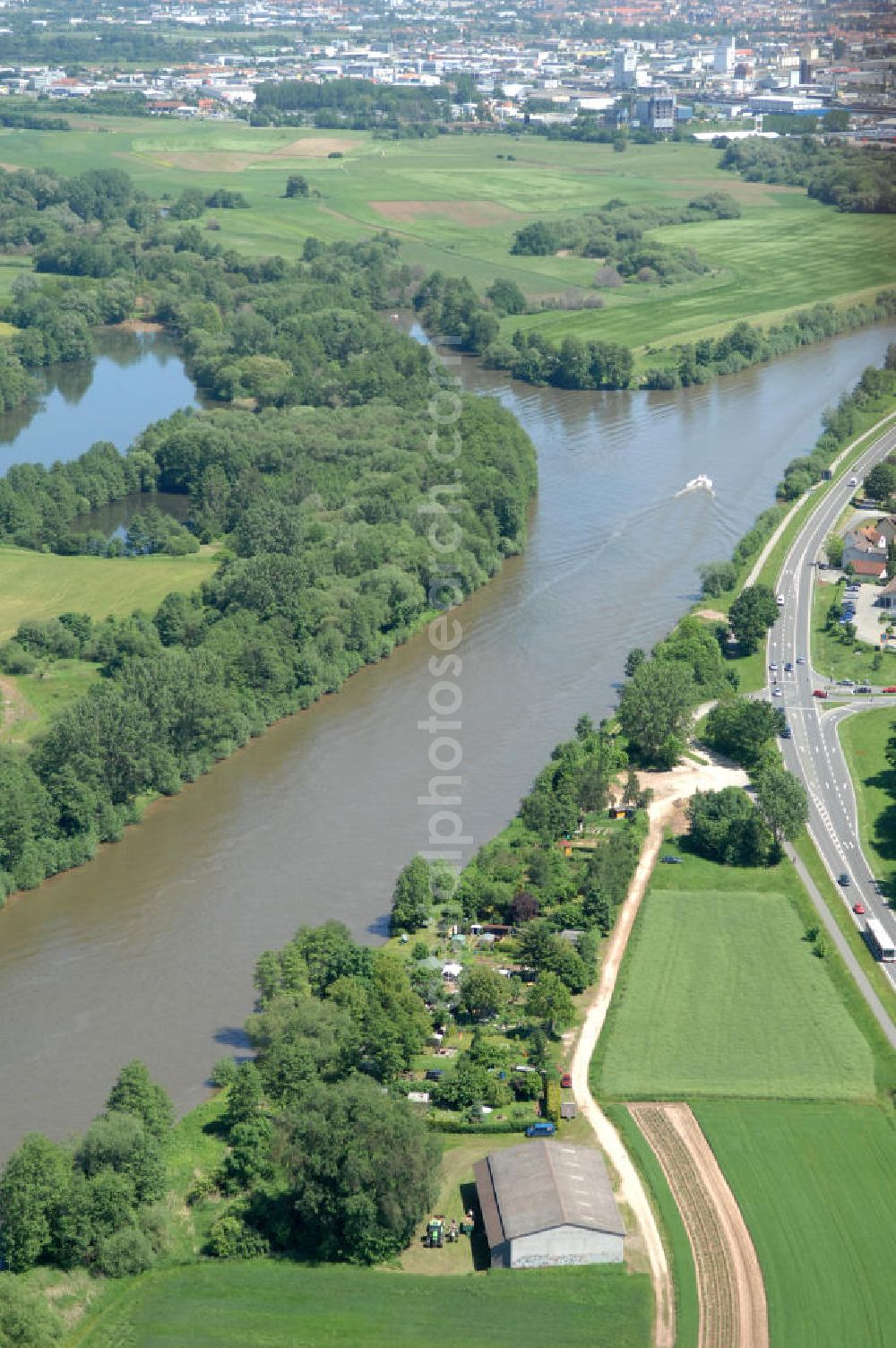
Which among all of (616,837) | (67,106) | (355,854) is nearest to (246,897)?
(355,854)

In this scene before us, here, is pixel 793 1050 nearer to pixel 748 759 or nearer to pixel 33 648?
pixel 748 759

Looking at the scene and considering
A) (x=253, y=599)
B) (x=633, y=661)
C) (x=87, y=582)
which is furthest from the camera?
(x=87, y=582)

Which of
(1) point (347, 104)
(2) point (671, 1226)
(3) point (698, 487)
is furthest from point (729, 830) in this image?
(1) point (347, 104)

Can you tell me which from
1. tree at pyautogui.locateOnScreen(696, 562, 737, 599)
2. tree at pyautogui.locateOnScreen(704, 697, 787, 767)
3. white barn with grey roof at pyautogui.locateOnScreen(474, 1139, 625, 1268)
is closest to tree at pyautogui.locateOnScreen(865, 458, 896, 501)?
tree at pyautogui.locateOnScreen(696, 562, 737, 599)

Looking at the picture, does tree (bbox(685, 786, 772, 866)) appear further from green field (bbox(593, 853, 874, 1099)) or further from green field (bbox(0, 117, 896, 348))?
green field (bbox(0, 117, 896, 348))

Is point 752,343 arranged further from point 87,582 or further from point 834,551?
point 87,582

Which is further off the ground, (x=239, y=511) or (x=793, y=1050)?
(x=239, y=511)
